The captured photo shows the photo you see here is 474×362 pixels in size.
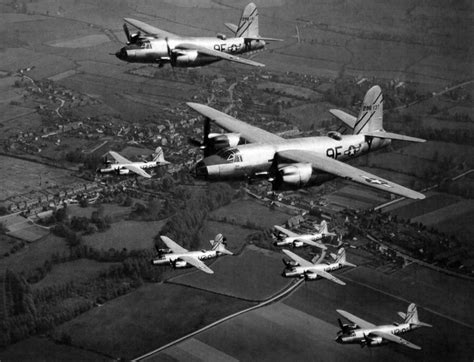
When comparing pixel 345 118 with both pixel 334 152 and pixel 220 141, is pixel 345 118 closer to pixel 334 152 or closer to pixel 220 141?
pixel 334 152

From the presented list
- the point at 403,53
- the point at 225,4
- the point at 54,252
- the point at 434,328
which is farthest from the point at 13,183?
the point at 403,53

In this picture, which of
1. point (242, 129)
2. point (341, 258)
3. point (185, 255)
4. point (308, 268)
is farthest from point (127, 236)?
point (242, 129)

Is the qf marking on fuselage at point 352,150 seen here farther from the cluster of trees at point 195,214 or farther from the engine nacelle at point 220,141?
the cluster of trees at point 195,214

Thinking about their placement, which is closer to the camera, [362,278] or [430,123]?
[362,278]

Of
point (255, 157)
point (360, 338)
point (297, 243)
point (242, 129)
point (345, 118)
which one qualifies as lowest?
point (360, 338)

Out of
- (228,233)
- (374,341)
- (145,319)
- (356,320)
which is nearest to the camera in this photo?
(374,341)

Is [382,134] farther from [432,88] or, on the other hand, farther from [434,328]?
[432,88]

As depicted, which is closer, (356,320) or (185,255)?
(356,320)

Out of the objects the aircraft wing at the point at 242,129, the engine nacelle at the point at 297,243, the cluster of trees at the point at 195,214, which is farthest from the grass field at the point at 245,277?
the aircraft wing at the point at 242,129
